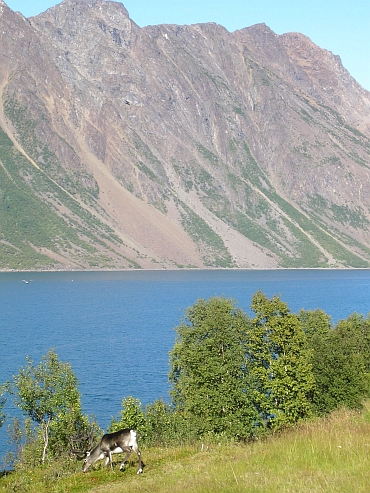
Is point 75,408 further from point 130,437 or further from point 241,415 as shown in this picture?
point 130,437

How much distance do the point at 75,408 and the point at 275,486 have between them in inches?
1022

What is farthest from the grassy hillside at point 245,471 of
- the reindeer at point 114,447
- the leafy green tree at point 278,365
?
the leafy green tree at point 278,365

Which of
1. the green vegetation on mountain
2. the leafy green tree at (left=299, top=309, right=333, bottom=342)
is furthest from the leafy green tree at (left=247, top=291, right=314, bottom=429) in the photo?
the leafy green tree at (left=299, top=309, right=333, bottom=342)

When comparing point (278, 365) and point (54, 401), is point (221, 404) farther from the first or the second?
point (54, 401)

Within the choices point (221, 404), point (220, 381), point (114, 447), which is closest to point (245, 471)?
point (114, 447)

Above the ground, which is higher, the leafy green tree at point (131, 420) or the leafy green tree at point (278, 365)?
the leafy green tree at point (278, 365)

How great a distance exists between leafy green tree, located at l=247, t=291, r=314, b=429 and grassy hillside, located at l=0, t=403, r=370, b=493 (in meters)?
16.1

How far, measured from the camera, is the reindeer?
24969 mm

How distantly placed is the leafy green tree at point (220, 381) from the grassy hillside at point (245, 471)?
15.8m

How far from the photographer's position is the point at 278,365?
151 feet

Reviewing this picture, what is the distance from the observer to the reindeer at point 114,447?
2497 cm

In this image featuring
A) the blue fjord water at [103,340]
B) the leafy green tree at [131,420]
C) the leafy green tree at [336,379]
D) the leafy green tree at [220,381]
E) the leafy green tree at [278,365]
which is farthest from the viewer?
the blue fjord water at [103,340]

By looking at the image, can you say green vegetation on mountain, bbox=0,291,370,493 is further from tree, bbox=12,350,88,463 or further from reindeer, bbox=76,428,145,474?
reindeer, bbox=76,428,145,474

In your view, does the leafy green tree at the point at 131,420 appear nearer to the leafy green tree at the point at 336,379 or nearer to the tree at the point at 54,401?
the tree at the point at 54,401
